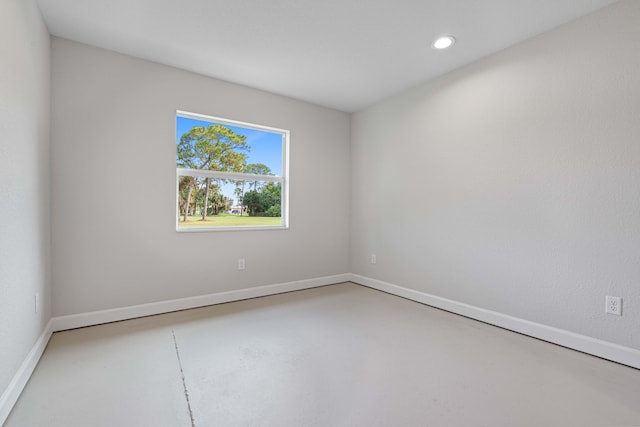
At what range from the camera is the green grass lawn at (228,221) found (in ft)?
10.3

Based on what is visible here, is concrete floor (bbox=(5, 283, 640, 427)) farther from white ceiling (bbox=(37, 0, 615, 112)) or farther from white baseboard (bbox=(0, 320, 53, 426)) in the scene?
white ceiling (bbox=(37, 0, 615, 112))

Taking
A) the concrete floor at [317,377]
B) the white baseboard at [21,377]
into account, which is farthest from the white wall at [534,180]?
the white baseboard at [21,377]

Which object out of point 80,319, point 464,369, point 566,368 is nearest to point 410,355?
point 464,369

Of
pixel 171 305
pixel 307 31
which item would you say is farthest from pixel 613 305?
pixel 171 305

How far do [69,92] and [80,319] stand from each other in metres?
1.92

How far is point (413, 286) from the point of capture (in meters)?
3.37

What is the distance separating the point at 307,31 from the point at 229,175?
5.56 feet

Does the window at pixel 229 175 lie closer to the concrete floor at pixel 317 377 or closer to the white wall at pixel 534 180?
the concrete floor at pixel 317 377

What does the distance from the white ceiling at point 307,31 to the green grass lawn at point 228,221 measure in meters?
1.52

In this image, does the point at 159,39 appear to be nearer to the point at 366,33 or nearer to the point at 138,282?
the point at 366,33

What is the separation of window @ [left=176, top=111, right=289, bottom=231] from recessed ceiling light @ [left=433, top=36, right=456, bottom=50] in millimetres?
1934

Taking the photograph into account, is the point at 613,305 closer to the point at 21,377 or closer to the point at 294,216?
the point at 294,216

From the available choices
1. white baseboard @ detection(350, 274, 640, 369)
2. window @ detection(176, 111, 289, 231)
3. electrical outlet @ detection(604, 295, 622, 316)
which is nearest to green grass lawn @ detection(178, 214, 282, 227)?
window @ detection(176, 111, 289, 231)

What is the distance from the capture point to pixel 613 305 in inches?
78.7
